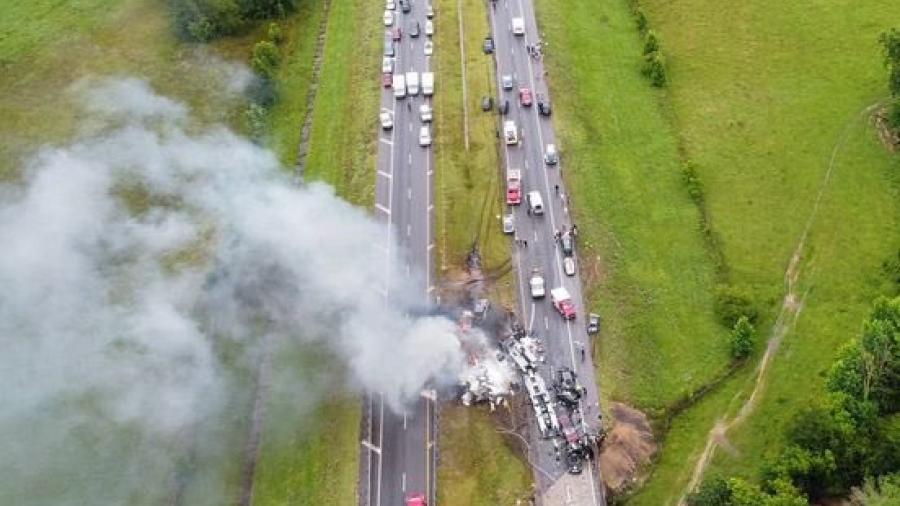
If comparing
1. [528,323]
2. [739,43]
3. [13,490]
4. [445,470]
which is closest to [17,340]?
[13,490]

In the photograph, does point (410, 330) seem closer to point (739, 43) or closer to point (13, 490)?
point (13, 490)

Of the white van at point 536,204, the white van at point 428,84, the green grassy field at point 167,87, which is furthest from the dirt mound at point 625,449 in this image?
the white van at point 428,84

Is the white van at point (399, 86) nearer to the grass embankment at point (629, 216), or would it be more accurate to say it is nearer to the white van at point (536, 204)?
the grass embankment at point (629, 216)

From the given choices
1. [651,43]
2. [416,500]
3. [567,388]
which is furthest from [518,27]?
[416,500]

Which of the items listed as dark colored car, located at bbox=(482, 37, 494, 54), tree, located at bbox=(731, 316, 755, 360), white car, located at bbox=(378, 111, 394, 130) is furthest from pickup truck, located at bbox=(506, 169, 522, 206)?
tree, located at bbox=(731, 316, 755, 360)

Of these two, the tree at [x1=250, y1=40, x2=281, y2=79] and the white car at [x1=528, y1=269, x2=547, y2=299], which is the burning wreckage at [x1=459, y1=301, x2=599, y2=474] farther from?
the tree at [x1=250, y1=40, x2=281, y2=79]
